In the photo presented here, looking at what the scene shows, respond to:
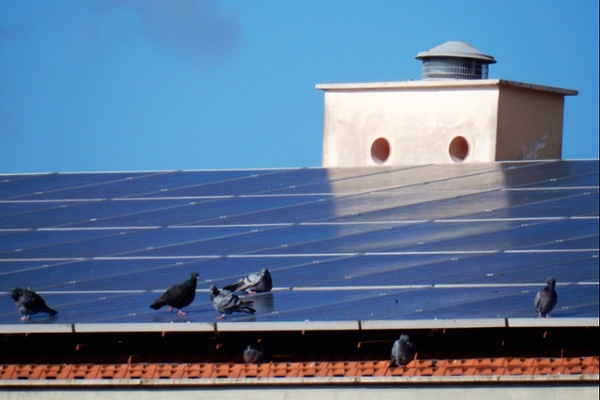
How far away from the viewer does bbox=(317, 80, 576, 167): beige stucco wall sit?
135 ft

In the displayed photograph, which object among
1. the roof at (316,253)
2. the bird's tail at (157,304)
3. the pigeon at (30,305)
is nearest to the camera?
the roof at (316,253)

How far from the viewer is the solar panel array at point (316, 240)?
27.5 meters

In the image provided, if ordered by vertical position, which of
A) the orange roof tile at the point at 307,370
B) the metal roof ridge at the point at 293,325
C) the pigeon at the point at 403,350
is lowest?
the orange roof tile at the point at 307,370

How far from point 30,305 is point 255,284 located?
3938mm

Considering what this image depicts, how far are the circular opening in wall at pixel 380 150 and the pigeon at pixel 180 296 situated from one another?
1591cm

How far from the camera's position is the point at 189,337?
27.4 m

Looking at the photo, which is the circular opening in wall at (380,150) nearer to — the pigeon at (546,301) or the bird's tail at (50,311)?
the bird's tail at (50,311)

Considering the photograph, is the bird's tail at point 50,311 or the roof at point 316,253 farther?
the bird's tail at point 50,311

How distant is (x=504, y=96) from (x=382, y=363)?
17.4 metres

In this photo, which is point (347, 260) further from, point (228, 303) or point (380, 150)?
point (380, 150)

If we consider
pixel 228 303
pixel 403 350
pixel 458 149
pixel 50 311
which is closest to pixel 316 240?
pixel 228 303

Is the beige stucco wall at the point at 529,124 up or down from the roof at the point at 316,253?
up

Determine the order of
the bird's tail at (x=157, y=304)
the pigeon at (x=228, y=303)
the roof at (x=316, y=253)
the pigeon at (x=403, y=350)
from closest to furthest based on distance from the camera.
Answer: the pigeon at (x=403, y=350)
the roof at (x=316, y=253)
the pigeon at (x=228, y=303)
the bird's tail at (x=157, y=304)

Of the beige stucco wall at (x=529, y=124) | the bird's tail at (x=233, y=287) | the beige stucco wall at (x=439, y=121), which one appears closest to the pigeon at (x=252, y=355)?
the bird's tail at (x=233, y=287)
